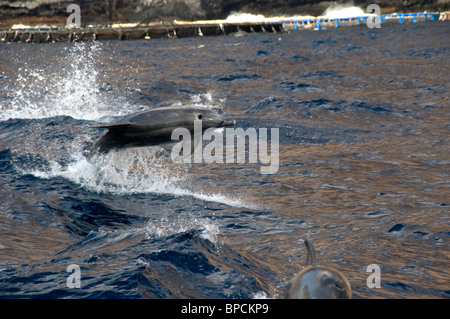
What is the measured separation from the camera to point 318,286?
3.65 m

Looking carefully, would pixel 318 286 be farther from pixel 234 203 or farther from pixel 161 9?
pixel 161 9

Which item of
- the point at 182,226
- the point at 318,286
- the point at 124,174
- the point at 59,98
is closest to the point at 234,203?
the point at 182,226

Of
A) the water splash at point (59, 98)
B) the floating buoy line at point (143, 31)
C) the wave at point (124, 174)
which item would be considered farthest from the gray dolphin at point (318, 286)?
the floating buoy line at point (143, 31)

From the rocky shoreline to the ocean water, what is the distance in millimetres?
74289

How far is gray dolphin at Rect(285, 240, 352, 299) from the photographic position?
11.9 ft

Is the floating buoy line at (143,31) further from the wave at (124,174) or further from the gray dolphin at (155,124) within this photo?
the gray dolphin at (155,124)

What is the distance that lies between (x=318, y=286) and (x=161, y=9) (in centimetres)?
9115

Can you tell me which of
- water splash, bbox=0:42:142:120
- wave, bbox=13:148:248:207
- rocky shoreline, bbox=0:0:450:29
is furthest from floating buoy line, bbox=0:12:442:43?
wave, bbox=13:148:248:207

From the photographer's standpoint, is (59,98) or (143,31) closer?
(59,98)

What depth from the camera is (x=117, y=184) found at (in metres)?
9.12

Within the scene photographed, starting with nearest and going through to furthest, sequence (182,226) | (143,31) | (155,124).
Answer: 1. (182,226)
2. (155,124)
3. (143,31)

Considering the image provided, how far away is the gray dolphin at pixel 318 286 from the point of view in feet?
11.9

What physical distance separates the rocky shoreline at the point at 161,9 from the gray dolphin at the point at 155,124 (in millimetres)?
80687

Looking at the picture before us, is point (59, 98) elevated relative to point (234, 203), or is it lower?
elevated
